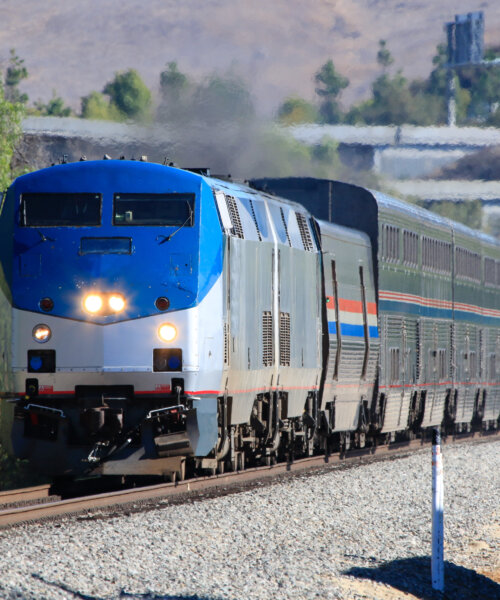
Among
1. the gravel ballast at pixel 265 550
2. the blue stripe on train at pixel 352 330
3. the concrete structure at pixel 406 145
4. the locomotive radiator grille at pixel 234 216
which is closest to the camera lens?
the gravel ballast at pixel 265 550

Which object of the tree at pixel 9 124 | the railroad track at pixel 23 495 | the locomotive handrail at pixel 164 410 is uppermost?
the tree at pixel 9 124

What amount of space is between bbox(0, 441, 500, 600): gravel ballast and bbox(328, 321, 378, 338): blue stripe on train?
386cm

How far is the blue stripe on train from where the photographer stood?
18.3m

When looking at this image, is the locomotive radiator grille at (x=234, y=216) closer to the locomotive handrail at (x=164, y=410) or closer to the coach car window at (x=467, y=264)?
the locomotive handrail at (x=164, y=410)

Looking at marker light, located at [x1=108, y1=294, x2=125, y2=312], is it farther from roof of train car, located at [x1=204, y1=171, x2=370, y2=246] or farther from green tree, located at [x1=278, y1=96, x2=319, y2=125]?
green tree, located at [x1=278, y1=96, x2=319, y2=125]

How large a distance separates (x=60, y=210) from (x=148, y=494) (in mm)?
3370

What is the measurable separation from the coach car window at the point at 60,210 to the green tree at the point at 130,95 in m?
12.9

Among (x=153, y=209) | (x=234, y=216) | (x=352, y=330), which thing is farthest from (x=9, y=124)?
(x=153, y=209)

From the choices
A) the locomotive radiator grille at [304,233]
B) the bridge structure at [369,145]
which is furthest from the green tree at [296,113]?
the locomotive radiator grille at [304,233]

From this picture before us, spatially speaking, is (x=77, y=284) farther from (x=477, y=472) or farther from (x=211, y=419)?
(x=477, y=472)

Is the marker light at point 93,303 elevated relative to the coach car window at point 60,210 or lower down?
lower down

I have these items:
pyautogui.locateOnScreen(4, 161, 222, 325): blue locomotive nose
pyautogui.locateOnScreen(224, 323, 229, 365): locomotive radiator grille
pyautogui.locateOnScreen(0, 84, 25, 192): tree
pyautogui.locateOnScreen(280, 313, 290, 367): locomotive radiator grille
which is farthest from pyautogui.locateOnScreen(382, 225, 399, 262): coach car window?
pyautogui.locateOnScreen(4, 161, 222, 325): blue locomotive nose

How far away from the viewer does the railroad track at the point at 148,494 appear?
1159 centimetres

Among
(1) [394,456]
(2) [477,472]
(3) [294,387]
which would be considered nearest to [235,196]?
(3) [294,387]
